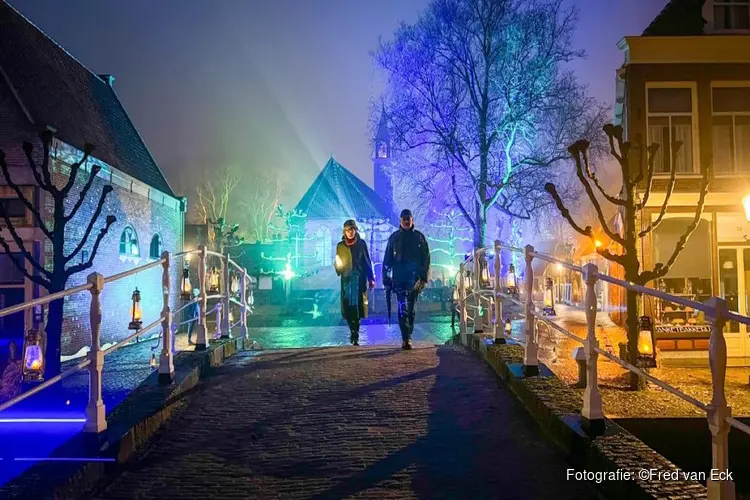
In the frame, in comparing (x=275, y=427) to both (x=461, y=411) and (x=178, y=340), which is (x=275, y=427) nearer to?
(x=461, y=411)

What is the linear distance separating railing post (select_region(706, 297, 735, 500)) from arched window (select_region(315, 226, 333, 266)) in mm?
43341

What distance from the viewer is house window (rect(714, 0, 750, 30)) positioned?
15.6m

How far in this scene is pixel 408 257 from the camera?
802 centimetres

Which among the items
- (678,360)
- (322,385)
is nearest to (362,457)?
(322,385)

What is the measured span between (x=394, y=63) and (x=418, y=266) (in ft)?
51.4

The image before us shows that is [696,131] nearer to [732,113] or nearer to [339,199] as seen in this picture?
[732,113]

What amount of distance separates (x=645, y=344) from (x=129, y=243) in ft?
55.5

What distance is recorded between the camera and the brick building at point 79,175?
14.6 metres

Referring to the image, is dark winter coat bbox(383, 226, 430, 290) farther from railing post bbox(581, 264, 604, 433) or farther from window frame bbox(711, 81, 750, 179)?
window frame bbox(711, 81, 750, 179)

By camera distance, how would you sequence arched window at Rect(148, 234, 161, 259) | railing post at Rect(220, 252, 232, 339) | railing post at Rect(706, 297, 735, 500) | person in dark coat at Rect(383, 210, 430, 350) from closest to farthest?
railing post at Rect(706, 297, 735, 500), person in dark coat at Rect(383, 210, 430, 350), railing post at Rect(220, 252, 232, 339), arched window at Rect(148, 234, 161, 259)

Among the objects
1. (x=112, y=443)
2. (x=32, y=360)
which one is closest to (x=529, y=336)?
(x=112, y=443)

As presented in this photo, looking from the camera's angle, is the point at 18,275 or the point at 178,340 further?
the point at 178,340

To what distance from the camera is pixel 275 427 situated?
4.71 meters

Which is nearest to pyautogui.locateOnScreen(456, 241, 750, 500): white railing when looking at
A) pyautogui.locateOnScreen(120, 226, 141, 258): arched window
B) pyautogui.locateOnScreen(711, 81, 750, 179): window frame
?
pyautogui.locateOnScreen(711, 81, 750, 179): window frame
